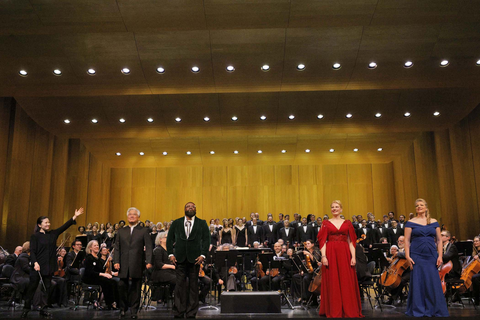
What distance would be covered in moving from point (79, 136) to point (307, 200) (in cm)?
937

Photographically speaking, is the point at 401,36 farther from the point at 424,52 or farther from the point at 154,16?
the point at 154,16

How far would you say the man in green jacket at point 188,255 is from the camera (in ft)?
17.8

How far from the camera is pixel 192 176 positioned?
696 inches

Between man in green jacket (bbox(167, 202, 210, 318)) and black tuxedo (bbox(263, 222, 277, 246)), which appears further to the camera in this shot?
black tuxedo (bbox(263, 222, 277, 246))

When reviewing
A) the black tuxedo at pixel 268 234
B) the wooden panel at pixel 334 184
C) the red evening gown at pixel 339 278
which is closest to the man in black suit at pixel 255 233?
the black tuxedo at pixel 268 234

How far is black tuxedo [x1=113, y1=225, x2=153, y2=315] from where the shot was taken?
5.41 m

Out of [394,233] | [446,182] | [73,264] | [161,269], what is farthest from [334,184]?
[73,264]

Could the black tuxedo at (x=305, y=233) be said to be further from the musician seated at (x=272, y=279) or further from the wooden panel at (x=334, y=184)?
the wooden panel at (x=334, y=184)

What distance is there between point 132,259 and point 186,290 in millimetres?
833

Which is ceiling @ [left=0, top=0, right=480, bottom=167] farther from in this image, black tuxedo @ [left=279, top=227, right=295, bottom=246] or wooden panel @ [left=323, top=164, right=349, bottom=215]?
black tuxedo @ [left=279, top=227, right=295, bottom=246]

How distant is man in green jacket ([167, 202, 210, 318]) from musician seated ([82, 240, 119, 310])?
1.93 m

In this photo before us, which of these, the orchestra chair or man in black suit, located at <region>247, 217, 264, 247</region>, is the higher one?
man in black suit, located at <region>247, 217, 264, 247</region>

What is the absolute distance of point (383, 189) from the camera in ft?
56.3

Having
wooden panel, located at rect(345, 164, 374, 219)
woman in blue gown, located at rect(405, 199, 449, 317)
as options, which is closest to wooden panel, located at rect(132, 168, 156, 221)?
wooden panel, located at rect(345, 164, 374, 219)
